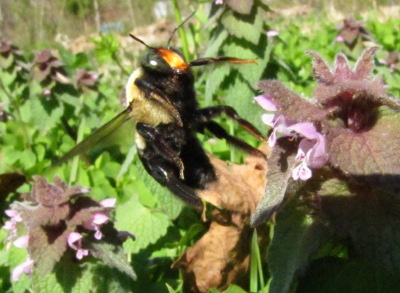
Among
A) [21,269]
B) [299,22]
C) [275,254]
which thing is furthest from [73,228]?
[299,22]

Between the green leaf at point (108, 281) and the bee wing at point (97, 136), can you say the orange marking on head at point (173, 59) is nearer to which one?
the bee wing at point (97, 136)

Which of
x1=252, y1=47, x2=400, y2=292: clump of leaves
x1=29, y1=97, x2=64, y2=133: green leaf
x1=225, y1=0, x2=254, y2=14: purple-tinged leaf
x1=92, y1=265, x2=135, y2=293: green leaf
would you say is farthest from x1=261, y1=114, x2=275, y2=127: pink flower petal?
x1=29, y1=97, x2=64, y2=133: green leaf

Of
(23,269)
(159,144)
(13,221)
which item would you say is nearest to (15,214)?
(13,221)

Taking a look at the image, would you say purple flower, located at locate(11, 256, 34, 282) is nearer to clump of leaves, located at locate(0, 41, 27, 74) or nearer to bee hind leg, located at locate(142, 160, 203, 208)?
bee hind leg, located at locate(142, 160, 203, 208)

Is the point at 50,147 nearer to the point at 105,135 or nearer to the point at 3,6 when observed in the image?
the point at 105,135

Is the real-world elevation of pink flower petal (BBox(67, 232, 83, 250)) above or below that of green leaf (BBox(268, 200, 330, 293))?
below

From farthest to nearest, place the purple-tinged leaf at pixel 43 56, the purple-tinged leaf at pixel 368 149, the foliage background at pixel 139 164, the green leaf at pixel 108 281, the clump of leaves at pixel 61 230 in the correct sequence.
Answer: the purple-tinged leaf at pixel 43 56 → the green leaf at pixel 108 281 → the clump of leaves at pixel 61 230 → the foliage background at pixel 139 164 → the purple-tinged leaf at pixel 368 149

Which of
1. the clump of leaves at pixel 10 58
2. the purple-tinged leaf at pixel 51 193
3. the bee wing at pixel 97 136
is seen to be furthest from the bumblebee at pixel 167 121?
the clump of leaves at pixel 10 58

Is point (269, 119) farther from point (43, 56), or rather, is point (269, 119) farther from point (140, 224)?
point (43, 56)
